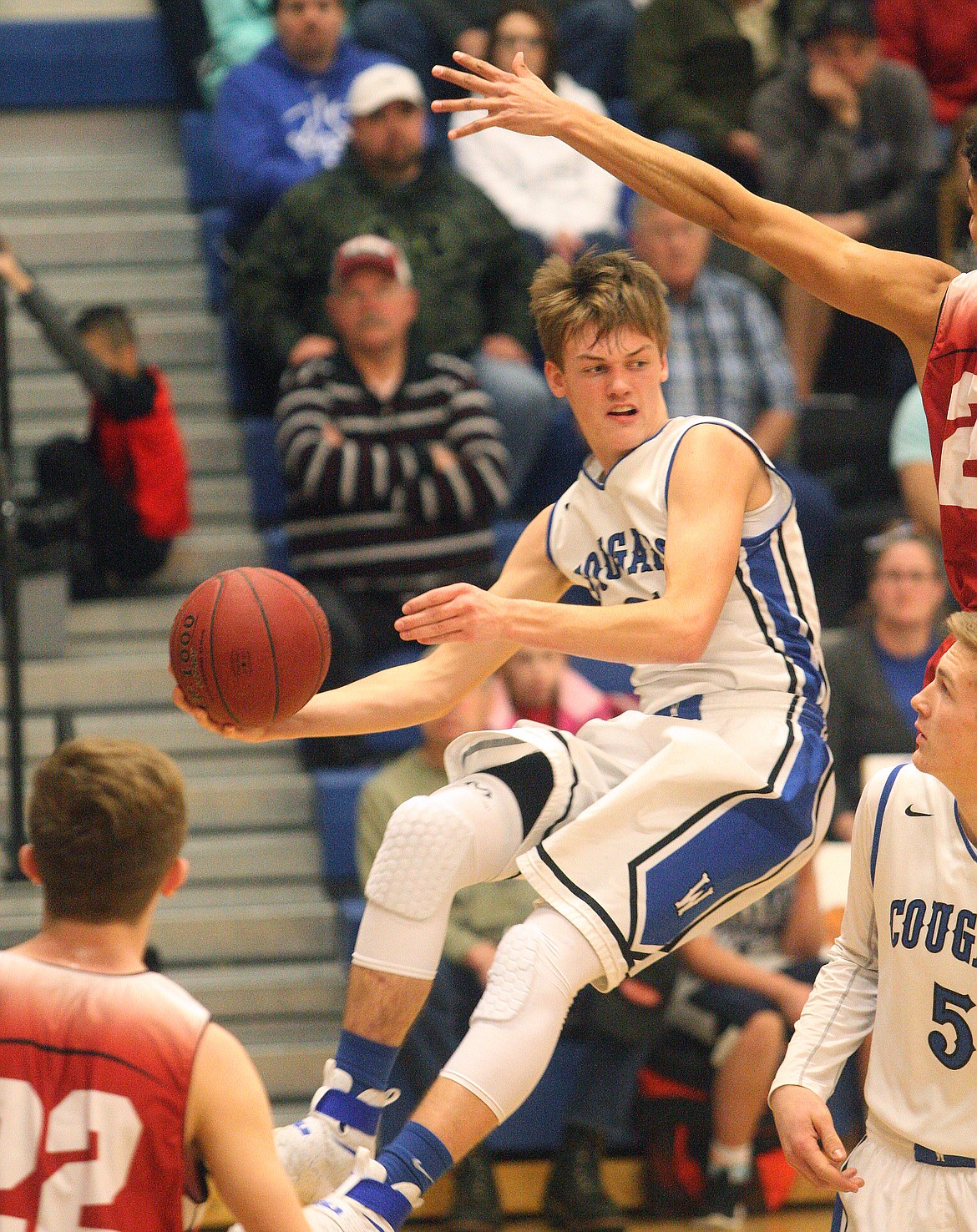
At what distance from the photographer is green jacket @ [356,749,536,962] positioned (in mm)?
5508

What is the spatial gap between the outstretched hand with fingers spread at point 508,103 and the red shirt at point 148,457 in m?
3.28

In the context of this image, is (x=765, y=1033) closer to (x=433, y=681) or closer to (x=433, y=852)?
(x=433, y=681)

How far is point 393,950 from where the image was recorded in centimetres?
322

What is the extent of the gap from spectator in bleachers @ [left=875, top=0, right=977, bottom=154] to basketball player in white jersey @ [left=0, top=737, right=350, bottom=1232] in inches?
254

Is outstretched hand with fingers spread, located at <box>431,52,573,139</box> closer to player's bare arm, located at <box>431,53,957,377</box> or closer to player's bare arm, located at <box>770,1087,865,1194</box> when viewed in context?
player's bare arm, located at <box>431,53,957,377</box>

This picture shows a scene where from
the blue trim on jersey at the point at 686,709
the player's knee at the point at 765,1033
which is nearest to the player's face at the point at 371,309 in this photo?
the player's knee at the point at 765,1033

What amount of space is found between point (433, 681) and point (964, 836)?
3.66 feet

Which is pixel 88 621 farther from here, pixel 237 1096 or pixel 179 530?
pixel 237 1096

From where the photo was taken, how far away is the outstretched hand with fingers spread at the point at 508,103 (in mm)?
3232

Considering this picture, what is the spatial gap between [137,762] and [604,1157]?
3580 mm


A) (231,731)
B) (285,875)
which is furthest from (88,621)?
(231,731)

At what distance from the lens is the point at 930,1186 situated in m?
3.02

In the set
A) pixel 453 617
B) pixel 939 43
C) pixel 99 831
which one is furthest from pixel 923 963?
pixel 939 43

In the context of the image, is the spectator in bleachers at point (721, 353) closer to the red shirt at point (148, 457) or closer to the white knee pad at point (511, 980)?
the red shirt at point (148, 457)
